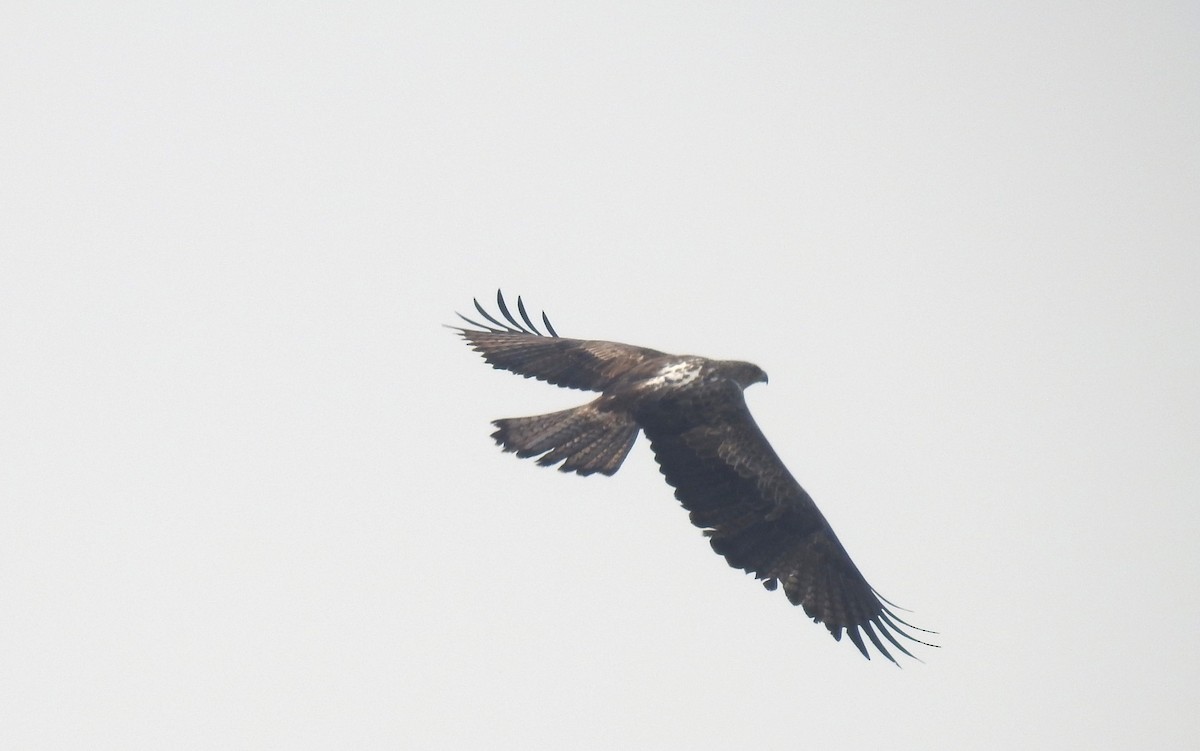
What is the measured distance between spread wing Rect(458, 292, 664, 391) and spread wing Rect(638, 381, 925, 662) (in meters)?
1.07

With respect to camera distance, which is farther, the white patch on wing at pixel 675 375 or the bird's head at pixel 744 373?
the bird's head at pixel 744 373

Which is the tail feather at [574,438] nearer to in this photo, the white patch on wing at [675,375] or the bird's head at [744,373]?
the white patch on wing at [675,375]

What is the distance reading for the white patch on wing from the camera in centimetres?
1426

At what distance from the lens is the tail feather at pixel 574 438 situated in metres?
13.7

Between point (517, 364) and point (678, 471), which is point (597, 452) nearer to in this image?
point (678, 471)

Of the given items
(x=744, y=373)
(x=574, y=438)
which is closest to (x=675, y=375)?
(x=744, y=373)

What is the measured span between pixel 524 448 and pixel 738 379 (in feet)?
6.66

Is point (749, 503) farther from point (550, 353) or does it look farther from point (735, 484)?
point (550, 353)

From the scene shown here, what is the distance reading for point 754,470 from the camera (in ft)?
46.4

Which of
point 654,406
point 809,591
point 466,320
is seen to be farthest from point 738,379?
point 466,320

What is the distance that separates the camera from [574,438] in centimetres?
1388

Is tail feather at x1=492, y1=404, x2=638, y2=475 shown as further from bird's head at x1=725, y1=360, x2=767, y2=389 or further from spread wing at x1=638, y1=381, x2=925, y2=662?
bird's head at x1=725, y1=360, x2=767, y2=389

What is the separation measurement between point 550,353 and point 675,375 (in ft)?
6.52

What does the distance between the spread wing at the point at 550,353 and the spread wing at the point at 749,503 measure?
3.50 feet
